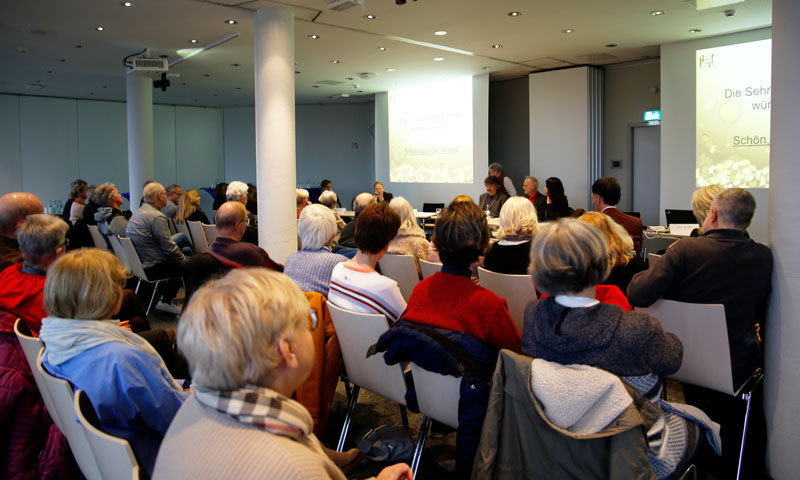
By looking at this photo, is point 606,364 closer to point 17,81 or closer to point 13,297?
point 13,297

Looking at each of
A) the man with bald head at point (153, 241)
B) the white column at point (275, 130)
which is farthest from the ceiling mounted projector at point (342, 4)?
the man with bald head at point (153, 241)

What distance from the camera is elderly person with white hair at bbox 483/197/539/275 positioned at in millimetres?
3645

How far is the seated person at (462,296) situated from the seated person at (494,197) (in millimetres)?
6835

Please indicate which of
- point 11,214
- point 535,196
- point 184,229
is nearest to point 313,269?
point 11,214

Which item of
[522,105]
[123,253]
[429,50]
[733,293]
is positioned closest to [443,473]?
[733,293]

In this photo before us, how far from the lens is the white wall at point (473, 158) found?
37.4 feet

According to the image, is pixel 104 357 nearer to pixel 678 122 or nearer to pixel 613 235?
pixel 613 235

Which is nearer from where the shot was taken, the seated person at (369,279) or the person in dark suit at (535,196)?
the seated person at (369,279)

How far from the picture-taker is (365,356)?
2.71m

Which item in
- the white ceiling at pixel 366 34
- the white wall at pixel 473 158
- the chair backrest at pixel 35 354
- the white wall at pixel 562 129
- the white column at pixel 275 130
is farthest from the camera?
the white wall at pixel 473 158

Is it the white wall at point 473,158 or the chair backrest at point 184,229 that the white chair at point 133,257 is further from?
the white wall at point 473,158

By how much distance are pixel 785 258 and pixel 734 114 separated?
20.4ft

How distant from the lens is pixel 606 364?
182cm

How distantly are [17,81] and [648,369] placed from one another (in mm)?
Result: 13804
